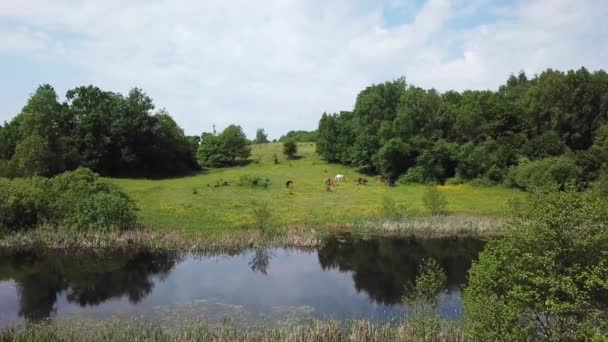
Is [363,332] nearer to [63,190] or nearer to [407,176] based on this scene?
[63,190]

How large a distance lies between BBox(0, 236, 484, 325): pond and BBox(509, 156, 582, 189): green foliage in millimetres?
27041

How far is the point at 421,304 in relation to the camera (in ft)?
72.3

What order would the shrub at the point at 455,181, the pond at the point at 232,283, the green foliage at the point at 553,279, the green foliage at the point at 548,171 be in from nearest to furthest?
the green foliage at the point at 553,279
the pond at the point at 232,283
the green foliage at the point at 548,171
the shrub at the point at 455,181

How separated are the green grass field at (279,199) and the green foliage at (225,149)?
8.43 metres

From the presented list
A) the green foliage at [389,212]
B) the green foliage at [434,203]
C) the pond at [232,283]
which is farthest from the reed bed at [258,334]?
the green foliage at [434,203]

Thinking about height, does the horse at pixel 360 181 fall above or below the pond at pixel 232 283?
above

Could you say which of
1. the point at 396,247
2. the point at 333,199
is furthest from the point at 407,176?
the point at 396,247

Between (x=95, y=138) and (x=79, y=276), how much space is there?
5242cm

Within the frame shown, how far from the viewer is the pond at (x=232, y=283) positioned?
26.3m

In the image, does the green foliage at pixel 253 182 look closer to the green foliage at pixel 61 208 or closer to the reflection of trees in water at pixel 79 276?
the green foliage at pixel 61 208

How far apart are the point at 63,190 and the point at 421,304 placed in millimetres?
32821

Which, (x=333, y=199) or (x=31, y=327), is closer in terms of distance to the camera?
(x=31, y=327)

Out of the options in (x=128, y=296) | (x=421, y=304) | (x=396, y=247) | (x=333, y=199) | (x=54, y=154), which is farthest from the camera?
(x=54, y=154)

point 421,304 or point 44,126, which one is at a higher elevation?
point 44,126
